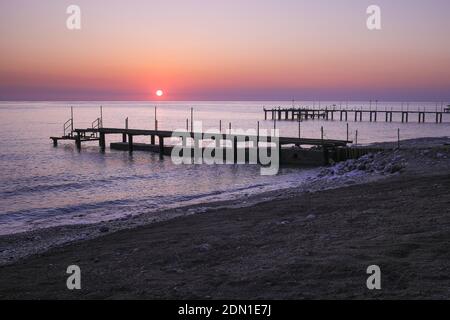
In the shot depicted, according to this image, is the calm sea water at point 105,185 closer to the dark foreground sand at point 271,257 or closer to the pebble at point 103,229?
the pebble at point 103,229

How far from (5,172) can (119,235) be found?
86.0 ft

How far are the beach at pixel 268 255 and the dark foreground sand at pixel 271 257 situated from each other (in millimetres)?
19

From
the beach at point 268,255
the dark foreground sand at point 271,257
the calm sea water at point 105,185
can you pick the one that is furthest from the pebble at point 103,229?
the calm sea water at point 105,185

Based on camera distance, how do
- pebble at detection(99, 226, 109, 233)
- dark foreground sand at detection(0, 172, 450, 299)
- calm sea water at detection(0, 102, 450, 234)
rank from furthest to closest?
calm sea water at detection(0, 102, 450, 234), pebble at detection(99, 226, 109, 233), dark foreground sand at detection(0, 172, 450, 299)

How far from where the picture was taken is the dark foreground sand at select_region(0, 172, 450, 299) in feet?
21.9

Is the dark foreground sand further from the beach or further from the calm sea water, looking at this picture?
the calm sea water

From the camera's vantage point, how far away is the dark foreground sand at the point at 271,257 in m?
6.66

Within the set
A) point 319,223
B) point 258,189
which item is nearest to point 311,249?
point 319,223

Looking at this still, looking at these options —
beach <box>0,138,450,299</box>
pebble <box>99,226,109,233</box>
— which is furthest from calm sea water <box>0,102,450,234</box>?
beach <box>0,138,450,299</box>

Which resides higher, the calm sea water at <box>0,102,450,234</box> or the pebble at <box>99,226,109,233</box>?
the pebble at <box>99,226,109,233</box>

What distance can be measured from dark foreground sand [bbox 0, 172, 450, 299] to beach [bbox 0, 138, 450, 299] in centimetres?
2

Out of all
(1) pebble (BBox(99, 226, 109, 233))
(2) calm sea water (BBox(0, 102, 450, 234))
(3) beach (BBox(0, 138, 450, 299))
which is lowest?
(2) calm sea water (BBox(0, 102, 450, 234))

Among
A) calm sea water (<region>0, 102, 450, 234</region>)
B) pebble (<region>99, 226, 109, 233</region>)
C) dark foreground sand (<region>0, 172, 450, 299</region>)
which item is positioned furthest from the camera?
calm sea water (<region>0, 102, 450, 234</region>)

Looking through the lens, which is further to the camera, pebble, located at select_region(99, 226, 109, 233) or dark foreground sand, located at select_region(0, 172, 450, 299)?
pebble, located at select_region(99, 226, 109, 233)
